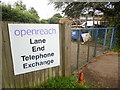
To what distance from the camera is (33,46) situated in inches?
86.2

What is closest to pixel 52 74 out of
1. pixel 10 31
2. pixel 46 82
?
pixel 46 82

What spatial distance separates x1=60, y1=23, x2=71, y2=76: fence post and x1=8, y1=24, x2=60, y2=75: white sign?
20 cm

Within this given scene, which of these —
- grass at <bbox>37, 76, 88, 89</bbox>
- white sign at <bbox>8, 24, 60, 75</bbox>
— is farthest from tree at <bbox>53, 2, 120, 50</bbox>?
white sign at <bbox>8, 24, 60, 75</bbox>

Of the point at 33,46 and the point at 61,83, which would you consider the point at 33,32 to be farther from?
the point at 61,83

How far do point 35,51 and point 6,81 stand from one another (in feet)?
2.83

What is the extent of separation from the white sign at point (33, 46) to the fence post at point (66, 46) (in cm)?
20

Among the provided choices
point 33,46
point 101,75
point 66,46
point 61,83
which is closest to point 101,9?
point 101,75

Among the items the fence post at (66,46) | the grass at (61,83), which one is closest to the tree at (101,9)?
the fence post at (66,46)

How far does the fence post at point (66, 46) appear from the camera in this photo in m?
2.61

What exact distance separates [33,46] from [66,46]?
98 cm

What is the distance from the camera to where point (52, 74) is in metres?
2.66

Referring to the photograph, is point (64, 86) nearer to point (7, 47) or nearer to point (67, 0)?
point (7, 47)

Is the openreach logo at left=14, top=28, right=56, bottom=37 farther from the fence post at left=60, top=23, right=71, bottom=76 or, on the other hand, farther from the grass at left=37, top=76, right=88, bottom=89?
the grass at left=37, top=76, right=88, bottom=89

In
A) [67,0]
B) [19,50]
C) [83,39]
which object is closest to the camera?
[19,50]
